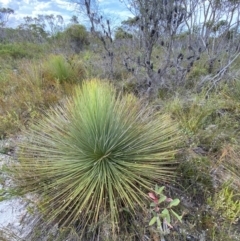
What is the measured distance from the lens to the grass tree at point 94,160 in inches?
63.7

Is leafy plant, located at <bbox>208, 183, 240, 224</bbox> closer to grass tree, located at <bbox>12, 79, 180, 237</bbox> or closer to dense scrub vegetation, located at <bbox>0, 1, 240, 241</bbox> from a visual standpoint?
dense scrub vegetation, located at <bbox>0, 1, 240, 241</bbox>

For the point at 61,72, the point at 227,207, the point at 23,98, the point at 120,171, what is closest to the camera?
the point at 227,207

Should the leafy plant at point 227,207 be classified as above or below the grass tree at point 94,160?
below

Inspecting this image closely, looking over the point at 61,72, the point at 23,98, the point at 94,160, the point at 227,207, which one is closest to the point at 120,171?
the point at 94,160

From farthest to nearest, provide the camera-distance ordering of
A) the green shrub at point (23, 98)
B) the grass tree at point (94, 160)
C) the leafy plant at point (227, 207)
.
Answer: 1. the green shrub at point (23, 98)
2. the grass tree at point (94, 160)
3. the leafy plant at point (227, 207)

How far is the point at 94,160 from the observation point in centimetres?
181

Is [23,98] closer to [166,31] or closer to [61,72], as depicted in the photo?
[61,72]

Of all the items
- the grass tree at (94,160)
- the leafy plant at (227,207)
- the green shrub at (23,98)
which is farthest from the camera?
the green shrub at (23,98)

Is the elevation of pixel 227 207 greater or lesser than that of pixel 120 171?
lesser

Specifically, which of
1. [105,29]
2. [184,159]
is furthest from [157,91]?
[184,159]

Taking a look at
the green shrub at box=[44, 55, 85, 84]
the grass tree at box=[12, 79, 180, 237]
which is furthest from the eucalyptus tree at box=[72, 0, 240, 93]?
the grass tree at box=[12, 79, 180, 237]

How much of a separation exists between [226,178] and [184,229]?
64 centimetres

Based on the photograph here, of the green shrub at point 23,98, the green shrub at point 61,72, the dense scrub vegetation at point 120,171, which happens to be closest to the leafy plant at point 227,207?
the dense scrub vegetation at point 120,171

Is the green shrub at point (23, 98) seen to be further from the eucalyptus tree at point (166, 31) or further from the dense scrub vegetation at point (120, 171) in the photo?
the eucalyptus tree at point (166, 31)
